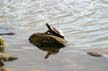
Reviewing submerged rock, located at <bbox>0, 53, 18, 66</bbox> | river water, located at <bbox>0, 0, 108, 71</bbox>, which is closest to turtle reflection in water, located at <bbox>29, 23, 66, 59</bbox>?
river water, located at <bbox>0, 0, 108, 71</bbox>

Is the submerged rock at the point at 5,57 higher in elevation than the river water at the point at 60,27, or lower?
higher

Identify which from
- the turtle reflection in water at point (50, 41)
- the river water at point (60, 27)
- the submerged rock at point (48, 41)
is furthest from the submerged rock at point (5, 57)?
the submerged rock at point (48, 41)

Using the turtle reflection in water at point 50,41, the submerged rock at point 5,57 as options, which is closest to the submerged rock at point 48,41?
the turtle reflection in water at point 50,41

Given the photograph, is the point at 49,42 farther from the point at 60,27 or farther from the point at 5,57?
the point at 60,27

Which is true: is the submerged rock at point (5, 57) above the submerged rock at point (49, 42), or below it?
above

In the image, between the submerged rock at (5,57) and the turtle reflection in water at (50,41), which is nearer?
the submerged rock at (5,57)

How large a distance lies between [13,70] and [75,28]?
6.63 m

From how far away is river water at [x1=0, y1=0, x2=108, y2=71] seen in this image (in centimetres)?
1280

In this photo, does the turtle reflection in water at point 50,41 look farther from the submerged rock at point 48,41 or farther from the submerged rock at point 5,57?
the submerged rock at point 5,57

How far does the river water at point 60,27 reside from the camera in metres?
12.8

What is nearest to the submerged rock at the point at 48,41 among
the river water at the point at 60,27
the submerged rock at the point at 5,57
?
the river water at the point at 60,27

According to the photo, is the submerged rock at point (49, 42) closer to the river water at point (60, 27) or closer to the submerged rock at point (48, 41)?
the submerged rock at point (48, 41)

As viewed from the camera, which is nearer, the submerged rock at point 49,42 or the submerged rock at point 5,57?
the submerged rock at point 5,57

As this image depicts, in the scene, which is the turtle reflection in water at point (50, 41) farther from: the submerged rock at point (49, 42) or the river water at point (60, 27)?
the river water at point (60, 27)
